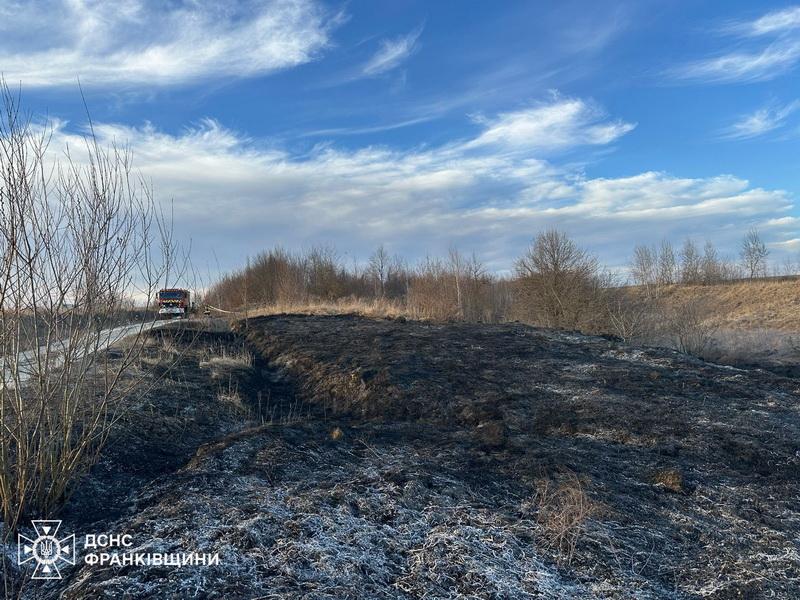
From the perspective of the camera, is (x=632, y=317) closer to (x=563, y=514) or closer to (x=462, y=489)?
(x=462, y=489)

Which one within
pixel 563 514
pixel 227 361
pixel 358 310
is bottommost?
pixel 563 514

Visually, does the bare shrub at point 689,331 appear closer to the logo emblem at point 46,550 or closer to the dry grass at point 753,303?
the dry grass at point 753,303

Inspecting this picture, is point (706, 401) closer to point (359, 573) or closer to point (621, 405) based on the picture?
point (621, 405)

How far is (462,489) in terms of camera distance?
4078 millimetres

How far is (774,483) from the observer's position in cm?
426

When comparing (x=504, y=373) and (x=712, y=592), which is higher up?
(x=504, y=373)

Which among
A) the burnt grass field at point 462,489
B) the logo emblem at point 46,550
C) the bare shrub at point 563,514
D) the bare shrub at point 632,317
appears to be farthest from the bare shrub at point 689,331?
the logo emblem at point 46,550

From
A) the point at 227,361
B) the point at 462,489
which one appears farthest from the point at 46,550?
the point at 227,361

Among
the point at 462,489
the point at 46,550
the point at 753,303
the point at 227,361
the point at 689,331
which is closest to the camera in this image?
the point at 46,550

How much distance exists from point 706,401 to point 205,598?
579 cm

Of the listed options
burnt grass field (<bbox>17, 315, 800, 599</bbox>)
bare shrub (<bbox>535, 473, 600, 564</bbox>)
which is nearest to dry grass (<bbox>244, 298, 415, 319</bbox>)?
burnt grass field (<bbox>17, 315, 800, 599</bbox>)

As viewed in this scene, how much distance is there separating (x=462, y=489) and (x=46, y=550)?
8.65ft

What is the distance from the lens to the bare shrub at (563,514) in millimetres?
3352

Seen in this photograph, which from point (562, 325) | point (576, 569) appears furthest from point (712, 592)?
point (562, 325)
